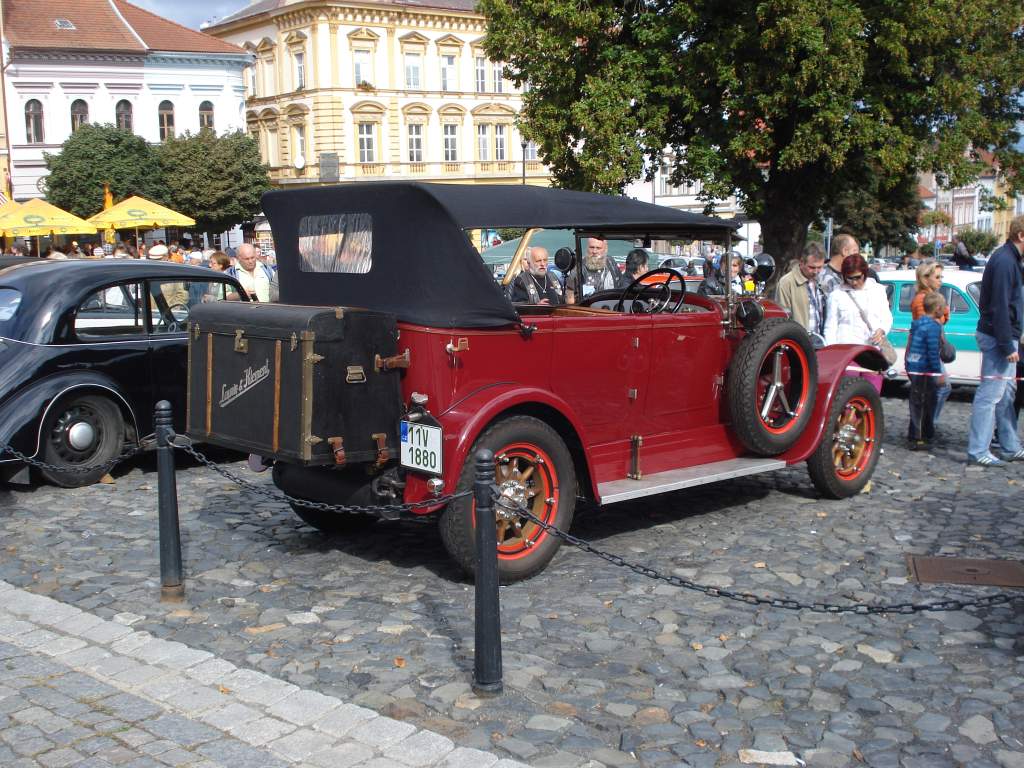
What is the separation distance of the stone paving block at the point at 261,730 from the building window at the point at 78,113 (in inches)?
2459

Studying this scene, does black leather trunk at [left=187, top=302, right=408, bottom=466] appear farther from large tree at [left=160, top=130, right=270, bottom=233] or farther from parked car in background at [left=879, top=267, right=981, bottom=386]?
large tree at [left=160, top=130, right=270, bottom=233]

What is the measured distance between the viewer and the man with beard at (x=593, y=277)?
25.9 feet

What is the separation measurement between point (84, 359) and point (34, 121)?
189 ft

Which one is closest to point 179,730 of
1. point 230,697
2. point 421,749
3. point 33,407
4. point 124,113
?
point 230,697

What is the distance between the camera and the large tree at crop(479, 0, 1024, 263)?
59.1 ft

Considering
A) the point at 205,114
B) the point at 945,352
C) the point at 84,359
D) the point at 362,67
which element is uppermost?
the point at 362,67

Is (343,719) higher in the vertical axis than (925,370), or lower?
lower

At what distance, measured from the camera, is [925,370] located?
34.9ft

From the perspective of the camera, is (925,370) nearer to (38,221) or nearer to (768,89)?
(768,89)

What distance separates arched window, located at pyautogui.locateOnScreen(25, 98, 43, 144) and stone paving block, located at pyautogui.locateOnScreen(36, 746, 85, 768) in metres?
62.1

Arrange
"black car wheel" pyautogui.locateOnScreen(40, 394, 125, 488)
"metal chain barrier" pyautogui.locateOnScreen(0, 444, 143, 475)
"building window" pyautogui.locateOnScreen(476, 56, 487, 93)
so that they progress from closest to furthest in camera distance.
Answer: "metal chain barrier" pyautogui.locateOnScreen(0, 444, 143, 475)
"black car wheel" pyautogui.locateOnScreen(40, 394, 125, 488)
"building window" pyautogui.locateOnScreen(476, 56, 487, 93)

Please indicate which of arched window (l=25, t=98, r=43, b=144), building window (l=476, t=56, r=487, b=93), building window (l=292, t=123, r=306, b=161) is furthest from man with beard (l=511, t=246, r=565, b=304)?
building window (l=476, t=56, r=487, b=93)

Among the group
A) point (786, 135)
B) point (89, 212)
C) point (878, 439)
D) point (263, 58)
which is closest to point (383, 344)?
point (878, 439)

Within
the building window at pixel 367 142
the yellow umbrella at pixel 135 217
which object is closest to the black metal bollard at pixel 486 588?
the yellow umbrella at pixel 135 217
